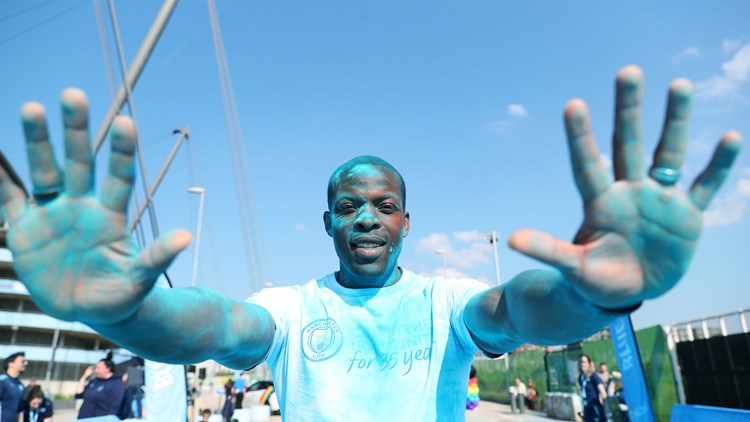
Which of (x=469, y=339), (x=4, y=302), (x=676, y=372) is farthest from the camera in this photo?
(x=4, y=302)

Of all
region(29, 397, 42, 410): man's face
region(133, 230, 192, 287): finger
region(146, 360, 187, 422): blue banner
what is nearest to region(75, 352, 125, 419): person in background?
region(146, 360, 187, 422): blue banner

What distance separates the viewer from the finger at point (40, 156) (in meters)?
1.36

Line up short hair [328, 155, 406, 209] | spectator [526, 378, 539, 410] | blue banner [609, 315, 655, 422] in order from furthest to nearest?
1. spectator [526, 378, 539, 410]
2. blue banner [609, 315, 655, 422]
3. short hair [328, 155, 406, 209]

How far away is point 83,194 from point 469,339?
1.60 meters

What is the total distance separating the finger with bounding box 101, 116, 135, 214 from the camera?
1390 millimetres

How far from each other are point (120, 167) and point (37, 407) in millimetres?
10608

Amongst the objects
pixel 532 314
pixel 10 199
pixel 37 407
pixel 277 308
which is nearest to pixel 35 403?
pixel 37 407

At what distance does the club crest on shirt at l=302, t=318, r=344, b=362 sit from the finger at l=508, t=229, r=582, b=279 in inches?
44.4

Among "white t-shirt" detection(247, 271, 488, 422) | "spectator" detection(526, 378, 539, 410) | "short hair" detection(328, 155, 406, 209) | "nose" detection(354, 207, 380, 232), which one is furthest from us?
"spectator" detection(526, 378, 539, 410)

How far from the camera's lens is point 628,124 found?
1430mm

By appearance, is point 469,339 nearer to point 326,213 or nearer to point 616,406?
point 326,213

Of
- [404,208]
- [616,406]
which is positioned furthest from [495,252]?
[404,208]

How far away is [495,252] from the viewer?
2398 centimetres

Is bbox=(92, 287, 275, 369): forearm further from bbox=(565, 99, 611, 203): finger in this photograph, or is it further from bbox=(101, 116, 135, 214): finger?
bbox=(565, 99, 611, 203): finger
